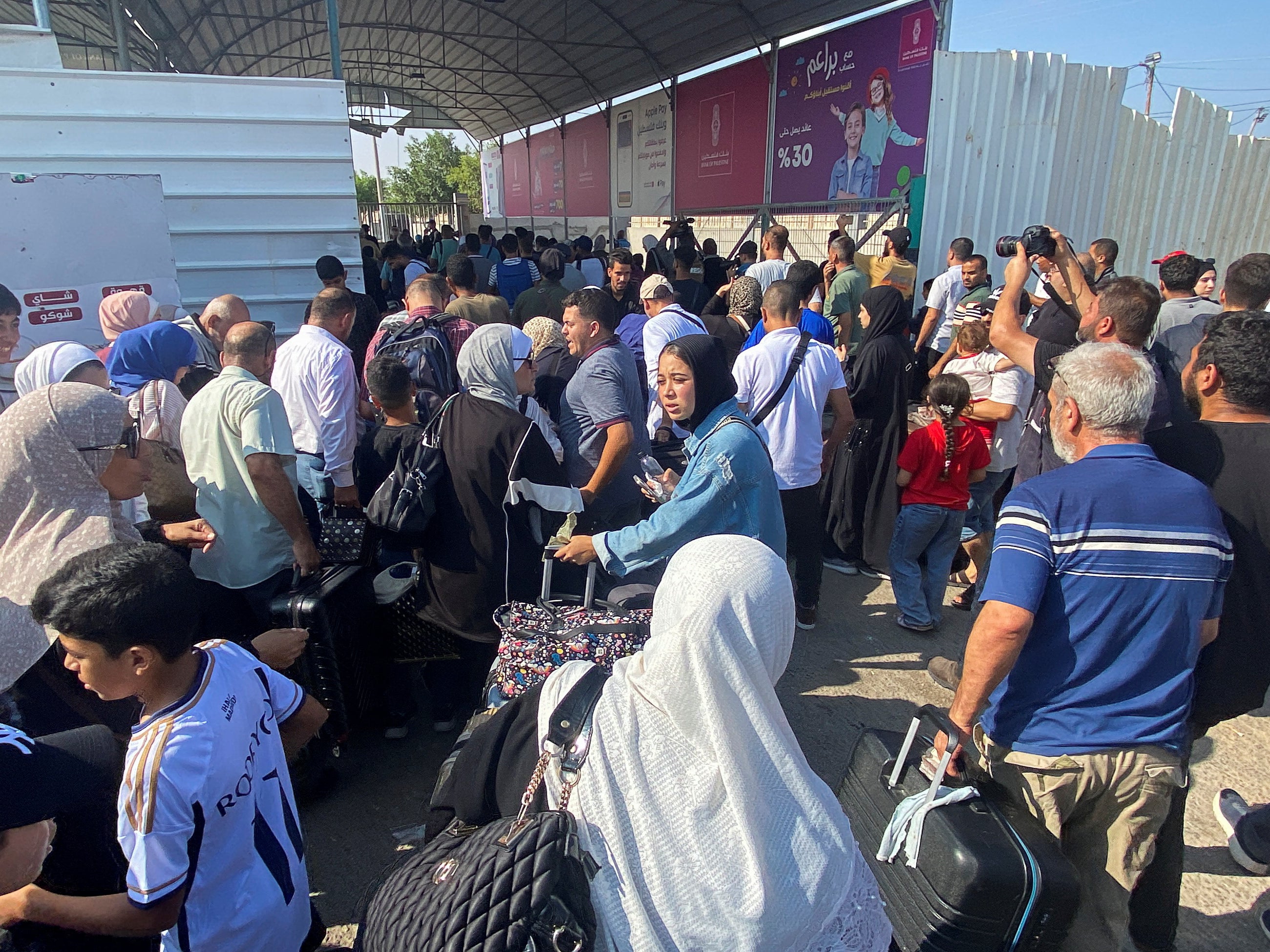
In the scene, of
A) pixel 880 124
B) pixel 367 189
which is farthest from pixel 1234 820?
pixel 367 189

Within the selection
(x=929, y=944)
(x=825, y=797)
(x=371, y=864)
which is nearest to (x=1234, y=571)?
(x=929, y=944)

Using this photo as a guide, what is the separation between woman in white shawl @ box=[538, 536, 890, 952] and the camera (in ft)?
4.00

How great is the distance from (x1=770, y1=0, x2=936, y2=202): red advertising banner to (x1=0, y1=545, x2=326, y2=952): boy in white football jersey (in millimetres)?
10333

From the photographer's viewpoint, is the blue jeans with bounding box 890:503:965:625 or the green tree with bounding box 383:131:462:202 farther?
the green tree with bounding box 383:131:462:202

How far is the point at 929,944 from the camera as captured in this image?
5.93ft

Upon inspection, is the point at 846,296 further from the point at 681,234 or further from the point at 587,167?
the point at 587,167

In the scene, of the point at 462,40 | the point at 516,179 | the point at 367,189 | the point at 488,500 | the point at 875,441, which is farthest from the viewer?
the point at 367,189

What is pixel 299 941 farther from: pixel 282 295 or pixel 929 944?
pixel 282 295

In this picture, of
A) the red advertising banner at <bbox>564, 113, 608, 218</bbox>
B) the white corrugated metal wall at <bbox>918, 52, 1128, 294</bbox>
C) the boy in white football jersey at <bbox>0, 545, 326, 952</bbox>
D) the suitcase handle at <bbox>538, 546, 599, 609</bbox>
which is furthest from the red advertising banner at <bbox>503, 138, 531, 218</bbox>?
the boy in white football jersey at <bbox>0, 545, 326, 952</bbox>

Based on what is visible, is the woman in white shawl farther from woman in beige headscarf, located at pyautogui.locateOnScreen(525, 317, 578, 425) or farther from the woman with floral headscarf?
the woman with floral headscarf

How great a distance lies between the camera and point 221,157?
5023 mm

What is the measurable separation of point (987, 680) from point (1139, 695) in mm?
375

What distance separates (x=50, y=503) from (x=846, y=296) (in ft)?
19.7

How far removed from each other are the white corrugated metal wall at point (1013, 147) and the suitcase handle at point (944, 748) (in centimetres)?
732
